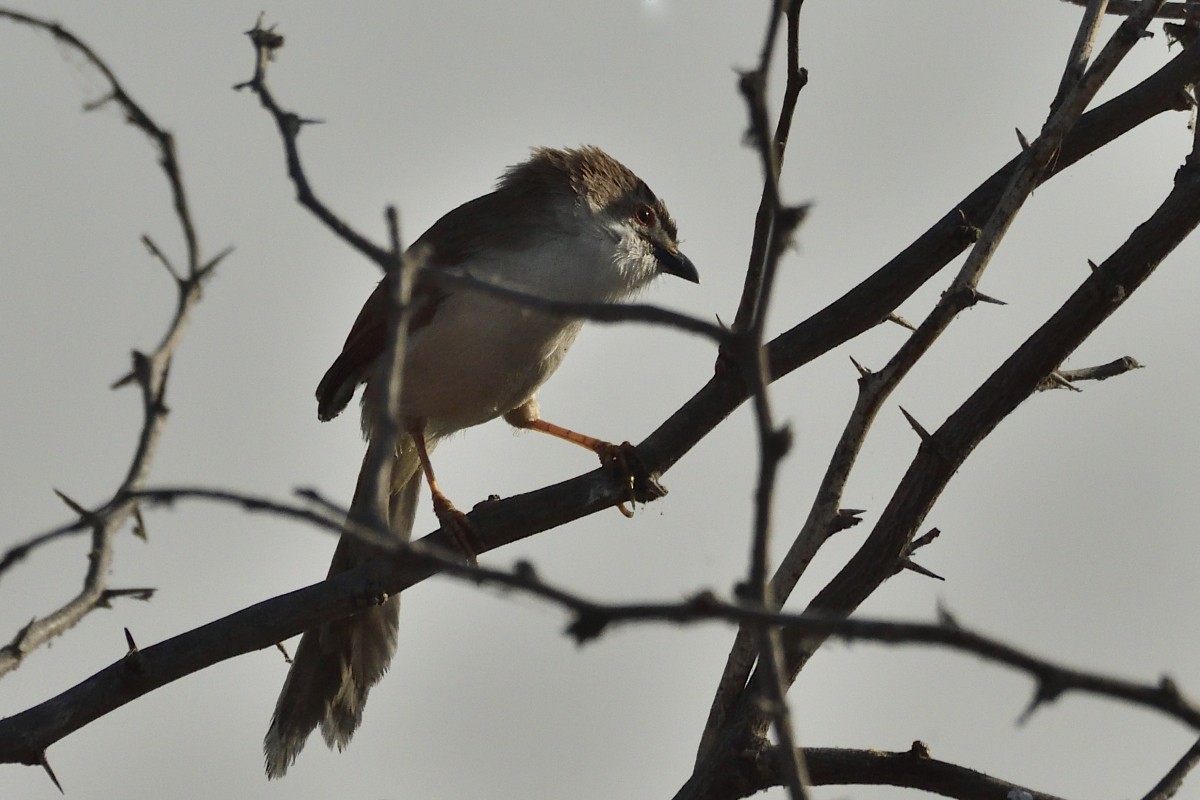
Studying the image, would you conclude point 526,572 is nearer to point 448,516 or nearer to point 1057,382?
point 1057,382

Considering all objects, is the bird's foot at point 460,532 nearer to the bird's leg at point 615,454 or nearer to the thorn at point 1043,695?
the bird's leg at point 615,454

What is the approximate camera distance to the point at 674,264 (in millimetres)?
7672

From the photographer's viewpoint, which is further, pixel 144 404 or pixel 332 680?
pixel 332 680

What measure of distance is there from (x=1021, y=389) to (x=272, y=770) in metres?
4.05

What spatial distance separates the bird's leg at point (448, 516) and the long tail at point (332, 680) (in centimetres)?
42

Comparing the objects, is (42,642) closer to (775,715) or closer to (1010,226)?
(775,715)

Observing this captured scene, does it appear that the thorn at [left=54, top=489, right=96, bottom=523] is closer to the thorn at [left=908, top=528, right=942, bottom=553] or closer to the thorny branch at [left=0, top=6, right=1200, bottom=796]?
the thorny branch at [left=0, top=6, right=1200, bottom=796]

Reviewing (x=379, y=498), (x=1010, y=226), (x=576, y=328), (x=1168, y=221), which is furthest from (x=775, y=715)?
(x=576, y=328)

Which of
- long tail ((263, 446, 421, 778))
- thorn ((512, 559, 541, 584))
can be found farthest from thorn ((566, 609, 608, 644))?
long tail ((263, 446, 421, 778))

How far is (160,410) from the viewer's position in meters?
3.38

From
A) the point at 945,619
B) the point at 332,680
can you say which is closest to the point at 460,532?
the point at 332,680

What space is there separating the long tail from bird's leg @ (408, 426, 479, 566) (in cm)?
42

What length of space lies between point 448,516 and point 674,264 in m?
2.04

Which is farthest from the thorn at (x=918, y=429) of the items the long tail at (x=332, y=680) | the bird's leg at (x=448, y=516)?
the long tail at (x=332, y=680)
